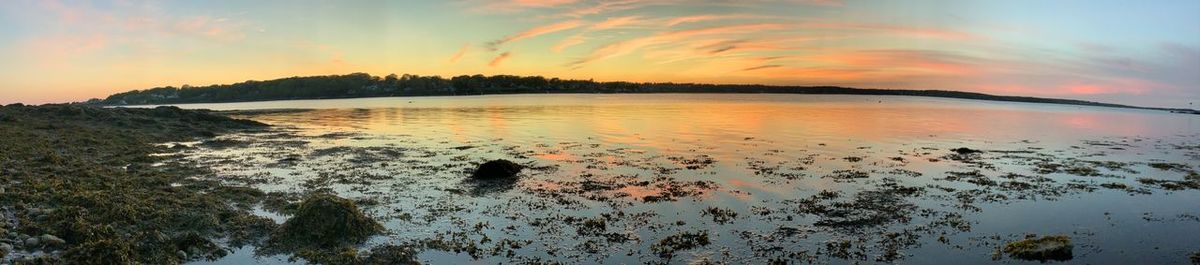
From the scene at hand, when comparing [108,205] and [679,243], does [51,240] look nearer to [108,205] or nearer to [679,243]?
[108,205]

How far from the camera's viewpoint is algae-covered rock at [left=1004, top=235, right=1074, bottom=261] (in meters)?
12.8

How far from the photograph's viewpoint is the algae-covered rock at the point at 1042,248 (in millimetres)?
12812

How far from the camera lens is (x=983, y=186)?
2169 centimetres

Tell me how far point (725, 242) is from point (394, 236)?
783 centimetres

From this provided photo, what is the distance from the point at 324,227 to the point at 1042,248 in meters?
16.0

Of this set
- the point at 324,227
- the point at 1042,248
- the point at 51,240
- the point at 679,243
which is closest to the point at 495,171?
the point at 324,227

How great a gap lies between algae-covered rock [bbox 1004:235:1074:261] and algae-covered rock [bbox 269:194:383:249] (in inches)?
580

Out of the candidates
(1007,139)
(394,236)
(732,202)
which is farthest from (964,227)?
(1007,139)

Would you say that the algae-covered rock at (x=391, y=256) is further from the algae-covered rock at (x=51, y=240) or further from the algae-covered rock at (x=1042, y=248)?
the algae-covered rock at (x=1042, y=248)

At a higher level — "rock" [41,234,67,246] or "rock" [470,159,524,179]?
"rock" [41,234,67,246]

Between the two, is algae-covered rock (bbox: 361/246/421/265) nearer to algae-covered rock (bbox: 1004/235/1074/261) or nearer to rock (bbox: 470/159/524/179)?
rock (bbox: 470/159/524/179)

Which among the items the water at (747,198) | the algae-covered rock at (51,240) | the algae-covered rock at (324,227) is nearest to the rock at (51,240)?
the algae-covered rock at (51,240)

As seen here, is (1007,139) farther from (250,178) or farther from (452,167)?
(250,178)

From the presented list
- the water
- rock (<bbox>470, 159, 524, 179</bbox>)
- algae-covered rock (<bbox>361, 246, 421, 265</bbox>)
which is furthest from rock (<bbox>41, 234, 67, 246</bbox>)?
rock (<bbox>470, 159, 524, 179</bbox>)
